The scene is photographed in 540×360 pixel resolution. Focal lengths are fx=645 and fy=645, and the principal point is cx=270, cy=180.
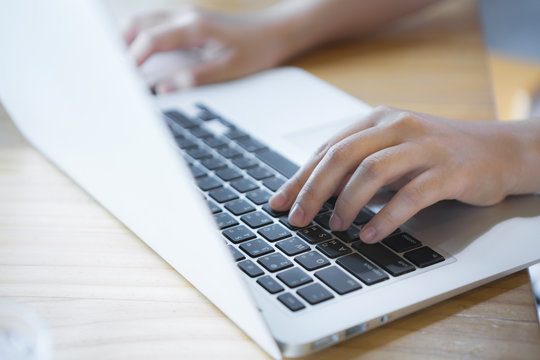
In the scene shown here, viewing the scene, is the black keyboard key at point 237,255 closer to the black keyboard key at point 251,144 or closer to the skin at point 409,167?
the skin at point 409,167

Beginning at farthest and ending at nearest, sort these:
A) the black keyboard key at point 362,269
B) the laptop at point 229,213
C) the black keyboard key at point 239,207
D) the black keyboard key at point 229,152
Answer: the black keyboard key at point 229,152 < the black keyboard key at point 239,207 < the black keyboard key at point 362,269 < the laptop at point 229,213

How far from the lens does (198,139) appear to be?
724 millimetres

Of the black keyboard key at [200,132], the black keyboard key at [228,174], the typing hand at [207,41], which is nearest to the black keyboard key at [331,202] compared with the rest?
the black keyboard key at [228,174]

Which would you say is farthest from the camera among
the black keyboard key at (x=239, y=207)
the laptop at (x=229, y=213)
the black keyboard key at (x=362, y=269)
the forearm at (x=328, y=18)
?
the forearm at (x=328, y=18)

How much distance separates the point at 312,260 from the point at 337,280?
0.03 meters

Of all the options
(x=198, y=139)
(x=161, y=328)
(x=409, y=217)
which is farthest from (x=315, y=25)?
(x=161, y=328)

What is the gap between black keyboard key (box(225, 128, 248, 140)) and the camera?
725 millimetres

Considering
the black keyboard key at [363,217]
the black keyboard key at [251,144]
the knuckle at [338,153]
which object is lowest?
the black keyboard key at [363,217]

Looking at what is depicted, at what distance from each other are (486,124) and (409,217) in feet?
0.51

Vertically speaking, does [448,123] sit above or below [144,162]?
below

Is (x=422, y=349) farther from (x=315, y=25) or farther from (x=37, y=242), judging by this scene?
(x=315, y=25)

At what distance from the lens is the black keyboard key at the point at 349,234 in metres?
0.52

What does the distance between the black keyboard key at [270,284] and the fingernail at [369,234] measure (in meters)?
0.09

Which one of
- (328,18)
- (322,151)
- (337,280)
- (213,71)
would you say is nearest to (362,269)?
(337,280)
